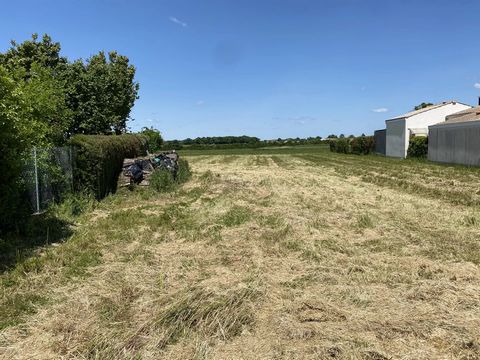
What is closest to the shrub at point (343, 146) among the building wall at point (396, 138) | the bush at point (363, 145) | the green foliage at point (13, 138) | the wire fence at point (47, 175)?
the bush at point (363, 145)

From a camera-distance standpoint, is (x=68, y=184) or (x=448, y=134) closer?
(x=68, y=184)

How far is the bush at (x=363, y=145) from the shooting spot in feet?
151

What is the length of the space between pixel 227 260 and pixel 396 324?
2810 millimetres

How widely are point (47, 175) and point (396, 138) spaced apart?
3410 cm

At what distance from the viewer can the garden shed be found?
79.9 feet

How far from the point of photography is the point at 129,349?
3.54m

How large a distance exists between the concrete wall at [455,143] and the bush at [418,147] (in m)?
1.75

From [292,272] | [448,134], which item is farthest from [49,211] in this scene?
[448,134]

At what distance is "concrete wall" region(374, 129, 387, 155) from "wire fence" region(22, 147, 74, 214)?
120 feet

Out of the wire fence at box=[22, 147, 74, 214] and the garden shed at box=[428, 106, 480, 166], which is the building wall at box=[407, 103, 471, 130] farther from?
the wire fence at box=[22, 147, 74, 214]

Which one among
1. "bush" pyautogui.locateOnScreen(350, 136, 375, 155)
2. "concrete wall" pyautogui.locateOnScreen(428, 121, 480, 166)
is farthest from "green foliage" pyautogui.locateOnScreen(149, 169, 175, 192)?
"bush" pyautogui.locateOnScreen(350, 136, 375, 155)

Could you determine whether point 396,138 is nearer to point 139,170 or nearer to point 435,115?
point 435,115

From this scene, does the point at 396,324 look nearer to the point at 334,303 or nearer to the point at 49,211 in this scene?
the point at 334,303

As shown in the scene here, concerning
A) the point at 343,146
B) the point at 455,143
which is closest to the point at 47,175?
the point at 455,143
